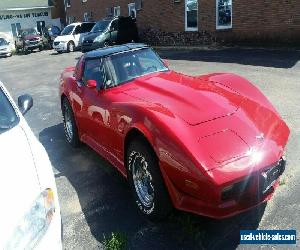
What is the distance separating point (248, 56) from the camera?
49.3 feet

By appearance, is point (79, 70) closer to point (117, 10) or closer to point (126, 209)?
point (126, 209)

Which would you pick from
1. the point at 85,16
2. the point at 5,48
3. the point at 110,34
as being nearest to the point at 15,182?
the point at 110,34

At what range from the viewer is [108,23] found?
918 inches

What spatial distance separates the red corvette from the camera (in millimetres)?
3521

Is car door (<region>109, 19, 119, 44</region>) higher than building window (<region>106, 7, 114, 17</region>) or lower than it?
lower

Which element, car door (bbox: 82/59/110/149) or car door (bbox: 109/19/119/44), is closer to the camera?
car door (bbox: 82/59/110/149)

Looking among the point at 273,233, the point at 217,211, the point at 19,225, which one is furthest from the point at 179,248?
the point at 19,225

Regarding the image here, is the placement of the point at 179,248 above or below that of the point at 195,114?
below

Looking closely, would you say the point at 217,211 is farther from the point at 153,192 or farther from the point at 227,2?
the point at 227,2

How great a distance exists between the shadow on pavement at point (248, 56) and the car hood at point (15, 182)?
34.5 ft

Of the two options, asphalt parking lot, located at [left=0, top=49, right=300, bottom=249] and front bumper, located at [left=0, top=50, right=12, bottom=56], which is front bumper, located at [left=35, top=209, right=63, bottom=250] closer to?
asphalt parking lot, located at [left=0, top=49, right=300, bottom=249]

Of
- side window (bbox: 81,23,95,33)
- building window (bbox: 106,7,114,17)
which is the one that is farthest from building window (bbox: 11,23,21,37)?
side window (bbox: 81,23,95,33)

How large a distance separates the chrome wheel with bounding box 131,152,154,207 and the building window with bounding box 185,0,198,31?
707 inches

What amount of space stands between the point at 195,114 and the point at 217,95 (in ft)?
2.16
